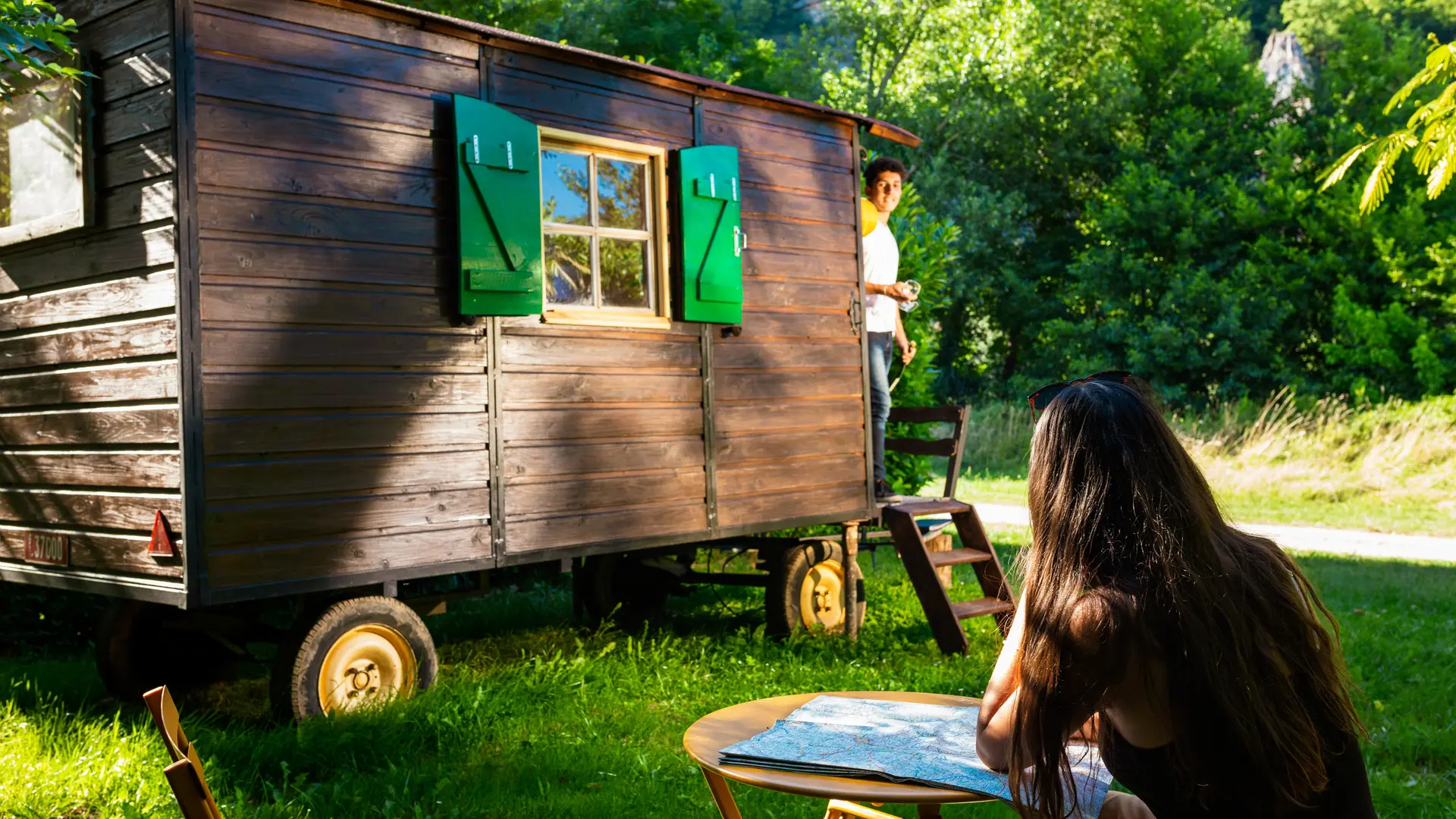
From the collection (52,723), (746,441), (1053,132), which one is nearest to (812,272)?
(746,441)

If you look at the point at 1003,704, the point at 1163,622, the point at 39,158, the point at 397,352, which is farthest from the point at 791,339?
the point at 1163,622

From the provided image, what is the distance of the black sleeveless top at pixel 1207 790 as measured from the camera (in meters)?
2.03

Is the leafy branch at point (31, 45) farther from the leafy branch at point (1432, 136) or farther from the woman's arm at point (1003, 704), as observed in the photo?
the leafy branch at point (1432, 136)

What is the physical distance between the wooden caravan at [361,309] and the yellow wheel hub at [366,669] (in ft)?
0.81

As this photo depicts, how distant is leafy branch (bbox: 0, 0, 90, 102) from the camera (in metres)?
4.63

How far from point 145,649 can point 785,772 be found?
5006mm

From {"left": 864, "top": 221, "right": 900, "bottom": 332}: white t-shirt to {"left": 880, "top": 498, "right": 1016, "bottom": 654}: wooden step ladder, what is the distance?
124cm

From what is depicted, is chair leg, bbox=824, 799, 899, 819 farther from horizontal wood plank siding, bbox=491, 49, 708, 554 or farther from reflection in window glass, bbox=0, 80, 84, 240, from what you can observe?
reflection in window glass, bbox=0, 80, 84, 240

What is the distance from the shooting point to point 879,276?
27.7ft

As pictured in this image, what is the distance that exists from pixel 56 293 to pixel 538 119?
7.98ft

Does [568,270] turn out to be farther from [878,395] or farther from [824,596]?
[824,596]

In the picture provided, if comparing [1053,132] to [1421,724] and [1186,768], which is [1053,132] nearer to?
[1421,724]

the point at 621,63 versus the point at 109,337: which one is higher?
the point at 621,63

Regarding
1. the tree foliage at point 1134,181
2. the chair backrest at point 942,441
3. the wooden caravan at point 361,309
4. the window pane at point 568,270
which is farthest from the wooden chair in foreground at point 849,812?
the tree foliage at point 1134,181
